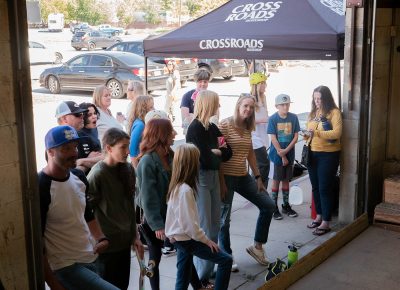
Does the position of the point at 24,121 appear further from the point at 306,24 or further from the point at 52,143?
the point at 306,24

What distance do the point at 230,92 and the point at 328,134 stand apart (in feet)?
44.8

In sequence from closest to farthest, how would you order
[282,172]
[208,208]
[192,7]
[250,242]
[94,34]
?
[208,208] → [250,242] → [282,172] → [94,34] → [192,7]

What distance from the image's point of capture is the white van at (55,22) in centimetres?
4884

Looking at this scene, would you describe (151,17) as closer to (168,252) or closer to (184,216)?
(168,252)

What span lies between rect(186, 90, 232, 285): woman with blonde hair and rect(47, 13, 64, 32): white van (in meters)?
45.8

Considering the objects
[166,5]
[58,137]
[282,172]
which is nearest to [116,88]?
[282,172]

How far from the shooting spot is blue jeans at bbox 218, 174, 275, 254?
594cm

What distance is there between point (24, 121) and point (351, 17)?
4.85 meters

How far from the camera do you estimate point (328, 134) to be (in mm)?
6938

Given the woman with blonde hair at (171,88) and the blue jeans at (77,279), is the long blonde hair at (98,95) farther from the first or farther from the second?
the woman with blonde hair at (171,88)

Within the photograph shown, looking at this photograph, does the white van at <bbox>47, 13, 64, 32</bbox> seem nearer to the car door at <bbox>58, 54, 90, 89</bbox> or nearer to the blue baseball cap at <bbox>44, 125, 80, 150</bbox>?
the car door at <bbox>58, 54, 90, 89</bbox>

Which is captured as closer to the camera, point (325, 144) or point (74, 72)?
point (325, 144)

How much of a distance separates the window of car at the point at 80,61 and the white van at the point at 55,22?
30726 mm

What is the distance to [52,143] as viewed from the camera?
3.65m
